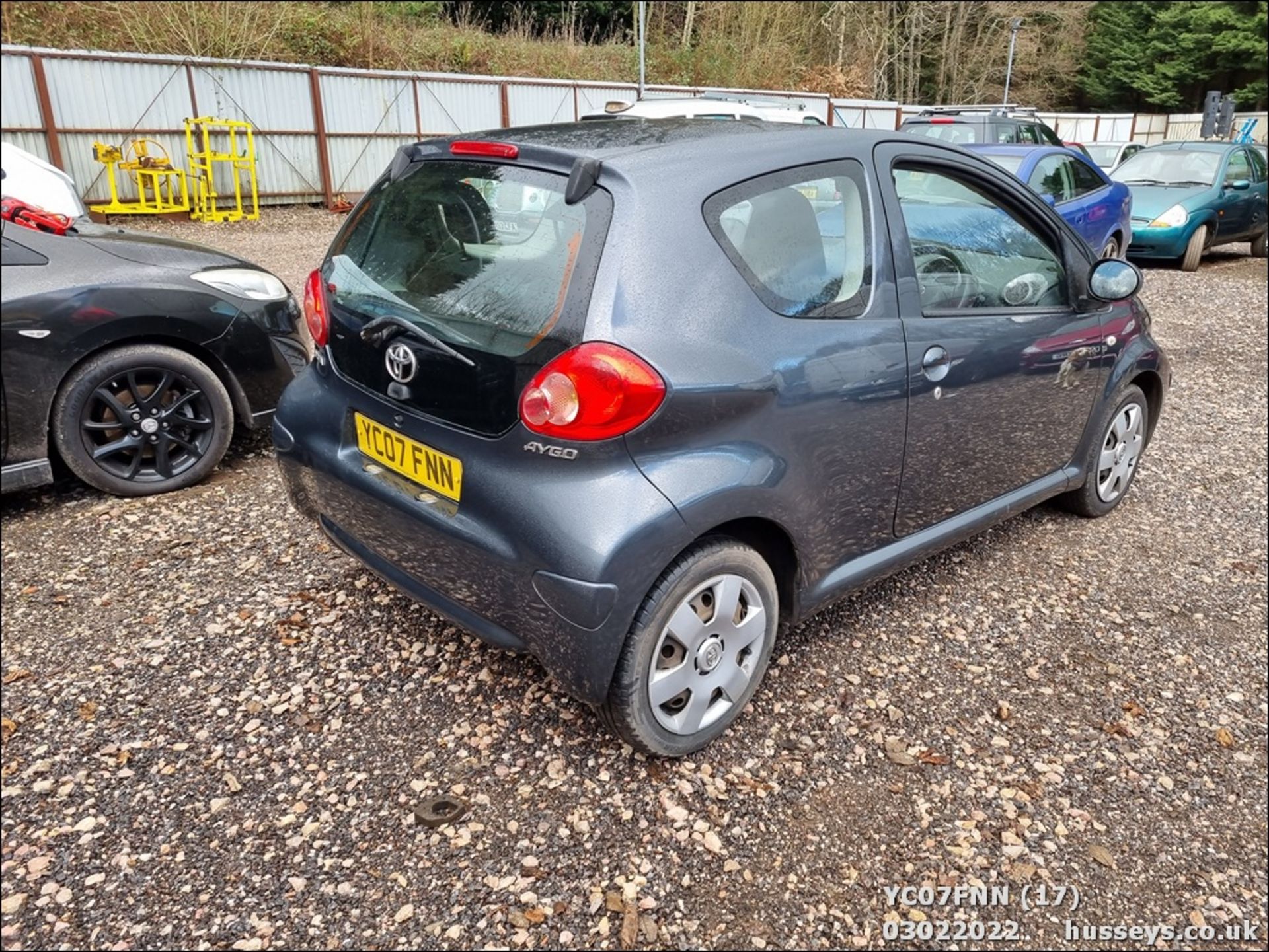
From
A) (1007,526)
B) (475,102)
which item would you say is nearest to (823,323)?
(1007,526)

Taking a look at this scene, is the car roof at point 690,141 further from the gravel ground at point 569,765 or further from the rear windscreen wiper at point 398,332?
the gravel ground at point 569,765

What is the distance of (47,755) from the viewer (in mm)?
2533

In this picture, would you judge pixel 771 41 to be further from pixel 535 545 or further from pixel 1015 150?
pixel 535 545

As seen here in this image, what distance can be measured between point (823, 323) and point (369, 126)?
17.7 metres

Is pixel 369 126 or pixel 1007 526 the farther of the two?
pixel 369 126

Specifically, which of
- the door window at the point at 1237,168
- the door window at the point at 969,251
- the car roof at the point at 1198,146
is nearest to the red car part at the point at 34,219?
the door window at the point at 969,251

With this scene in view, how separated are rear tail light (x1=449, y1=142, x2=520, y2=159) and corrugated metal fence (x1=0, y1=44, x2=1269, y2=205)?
950 cm

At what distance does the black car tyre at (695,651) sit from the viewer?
7.74 ft

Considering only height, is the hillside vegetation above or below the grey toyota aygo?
above

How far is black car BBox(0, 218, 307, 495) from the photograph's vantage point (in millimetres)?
3674

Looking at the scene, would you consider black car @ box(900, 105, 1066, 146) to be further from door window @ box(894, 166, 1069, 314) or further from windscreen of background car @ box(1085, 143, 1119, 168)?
windscreen of background car @ box(1085, 143, 1119, 168)

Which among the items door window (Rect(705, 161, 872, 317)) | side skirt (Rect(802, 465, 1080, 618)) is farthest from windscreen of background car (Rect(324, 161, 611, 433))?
side skirt (Rect(802, 465, 1080, 618))

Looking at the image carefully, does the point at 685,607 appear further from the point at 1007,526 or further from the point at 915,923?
the point at 1007,526

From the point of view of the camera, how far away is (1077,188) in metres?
9.88
